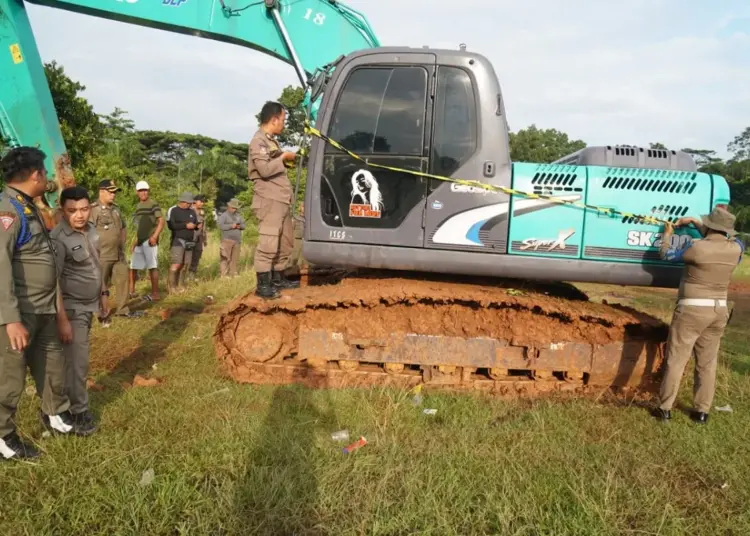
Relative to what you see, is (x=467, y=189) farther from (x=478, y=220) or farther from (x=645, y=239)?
(x=645, y=239)

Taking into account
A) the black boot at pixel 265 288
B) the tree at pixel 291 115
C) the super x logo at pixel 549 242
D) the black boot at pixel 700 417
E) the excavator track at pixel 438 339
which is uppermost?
the tree at pixel 291 115

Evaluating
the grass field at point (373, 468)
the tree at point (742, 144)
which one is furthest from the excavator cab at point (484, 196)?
the tree at point (742, 144)

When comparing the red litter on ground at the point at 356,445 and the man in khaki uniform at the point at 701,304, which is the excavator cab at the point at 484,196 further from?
the red litter on ground at the point at 356,445

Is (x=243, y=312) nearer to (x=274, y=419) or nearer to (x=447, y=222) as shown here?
(x=274, y=419)

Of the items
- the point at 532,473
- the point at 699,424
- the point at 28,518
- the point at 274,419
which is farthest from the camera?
the point at 699,424

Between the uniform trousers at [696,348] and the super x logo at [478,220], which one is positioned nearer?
the uniform trousers at [696,348]

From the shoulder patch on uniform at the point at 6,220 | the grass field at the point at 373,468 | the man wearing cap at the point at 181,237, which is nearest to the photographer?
the grass field at the point at 373,468

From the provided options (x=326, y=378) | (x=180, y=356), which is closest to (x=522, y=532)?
(x=326, y=378)

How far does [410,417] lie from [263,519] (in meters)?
1.51

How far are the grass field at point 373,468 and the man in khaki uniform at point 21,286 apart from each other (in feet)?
1.28

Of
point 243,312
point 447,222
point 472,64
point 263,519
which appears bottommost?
point 263,519

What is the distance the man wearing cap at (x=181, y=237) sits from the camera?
9164mm

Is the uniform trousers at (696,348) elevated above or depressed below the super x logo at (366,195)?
below

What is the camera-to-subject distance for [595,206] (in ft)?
14.0
